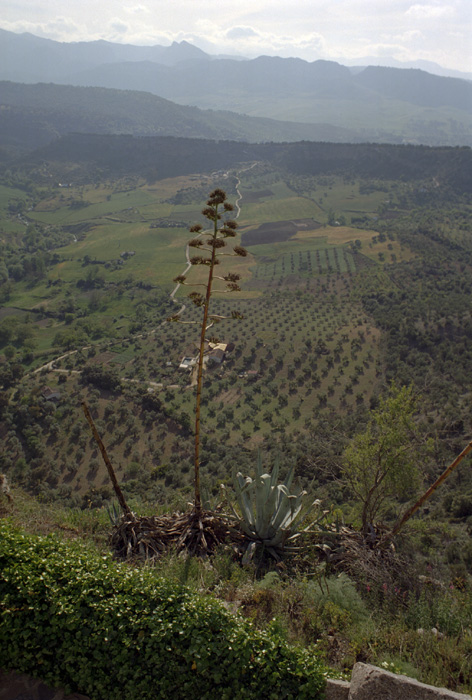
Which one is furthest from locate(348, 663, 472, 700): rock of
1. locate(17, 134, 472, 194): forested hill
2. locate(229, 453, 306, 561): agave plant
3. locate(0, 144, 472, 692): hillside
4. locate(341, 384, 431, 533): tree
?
locate(17, 134, 472, 194): forested hill

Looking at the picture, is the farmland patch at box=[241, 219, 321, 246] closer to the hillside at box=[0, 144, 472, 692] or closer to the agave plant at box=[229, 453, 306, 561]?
the hillside at box=[0, 144, 472, 692]

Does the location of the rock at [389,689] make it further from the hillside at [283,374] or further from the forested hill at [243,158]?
the forested hill at [243,158]

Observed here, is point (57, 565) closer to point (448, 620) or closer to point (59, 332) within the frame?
point (448, 620)

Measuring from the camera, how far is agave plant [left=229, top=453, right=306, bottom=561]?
688cm

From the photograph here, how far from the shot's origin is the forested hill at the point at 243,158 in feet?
332

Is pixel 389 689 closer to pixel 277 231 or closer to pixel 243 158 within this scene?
pixel 277 231

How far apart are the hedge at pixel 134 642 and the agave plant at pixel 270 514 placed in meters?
2.28

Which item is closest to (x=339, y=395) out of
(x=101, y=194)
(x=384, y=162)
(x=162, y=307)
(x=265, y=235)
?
(x=162, y=307)

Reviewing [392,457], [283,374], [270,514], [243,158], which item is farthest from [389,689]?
[243,158]

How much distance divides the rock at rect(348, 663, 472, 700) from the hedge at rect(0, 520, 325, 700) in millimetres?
384

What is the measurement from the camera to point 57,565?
200 inches

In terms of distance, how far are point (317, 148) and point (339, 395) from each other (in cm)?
11373

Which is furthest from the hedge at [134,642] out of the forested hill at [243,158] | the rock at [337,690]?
the forested hill at [243,158]

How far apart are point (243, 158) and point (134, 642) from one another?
151 metres
